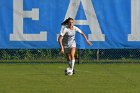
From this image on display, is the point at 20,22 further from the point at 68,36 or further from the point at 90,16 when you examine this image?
the point at 68,36

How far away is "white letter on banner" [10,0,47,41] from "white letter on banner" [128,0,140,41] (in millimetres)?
3631

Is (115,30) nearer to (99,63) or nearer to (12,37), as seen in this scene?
(99,63)

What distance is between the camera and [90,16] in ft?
79.9

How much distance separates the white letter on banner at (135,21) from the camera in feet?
80.0

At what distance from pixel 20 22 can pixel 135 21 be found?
4757 millimetres

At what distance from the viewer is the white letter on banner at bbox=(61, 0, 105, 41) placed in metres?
24.3

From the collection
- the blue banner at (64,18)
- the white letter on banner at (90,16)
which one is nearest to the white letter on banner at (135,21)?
the blue banner at (64,18)

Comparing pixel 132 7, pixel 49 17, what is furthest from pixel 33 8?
pixel 132 7

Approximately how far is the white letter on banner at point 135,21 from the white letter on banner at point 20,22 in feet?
11.9

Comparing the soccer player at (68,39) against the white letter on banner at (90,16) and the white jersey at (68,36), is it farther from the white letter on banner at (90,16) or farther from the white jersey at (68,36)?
the white letter on banner at (90,16)
